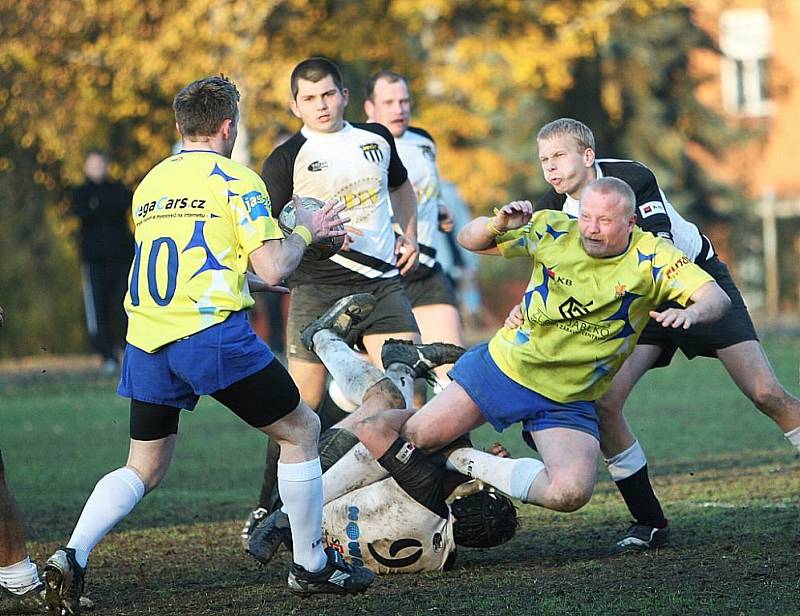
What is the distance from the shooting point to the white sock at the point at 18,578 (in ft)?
19.2

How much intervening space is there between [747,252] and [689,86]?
3908 mm

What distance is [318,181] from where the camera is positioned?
7.81 meters

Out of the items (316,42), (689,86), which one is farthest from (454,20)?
(689,86)

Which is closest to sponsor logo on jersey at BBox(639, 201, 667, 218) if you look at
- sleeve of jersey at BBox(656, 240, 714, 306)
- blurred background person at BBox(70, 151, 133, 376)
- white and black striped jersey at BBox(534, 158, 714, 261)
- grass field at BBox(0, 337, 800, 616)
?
white and black striped jersey at BBox(534, 158, 714, 261)

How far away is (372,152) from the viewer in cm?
802

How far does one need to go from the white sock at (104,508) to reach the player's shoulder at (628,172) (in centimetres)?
270

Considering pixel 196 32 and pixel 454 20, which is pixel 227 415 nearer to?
pixel 196 32

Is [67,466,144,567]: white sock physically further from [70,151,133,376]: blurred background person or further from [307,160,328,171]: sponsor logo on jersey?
[70,151,133,376]: blurred background person

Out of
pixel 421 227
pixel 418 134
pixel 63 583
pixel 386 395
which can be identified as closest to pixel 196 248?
pixel 63 583

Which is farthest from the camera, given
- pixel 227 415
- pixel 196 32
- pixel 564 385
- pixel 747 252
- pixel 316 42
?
pixel 747 252

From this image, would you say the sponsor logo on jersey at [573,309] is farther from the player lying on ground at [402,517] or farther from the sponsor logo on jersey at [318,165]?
the sponsor logo on jersey at [318,165]

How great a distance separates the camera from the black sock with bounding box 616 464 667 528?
22.6ft

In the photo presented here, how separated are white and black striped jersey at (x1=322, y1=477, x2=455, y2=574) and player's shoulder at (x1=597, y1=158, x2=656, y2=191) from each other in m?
1.79

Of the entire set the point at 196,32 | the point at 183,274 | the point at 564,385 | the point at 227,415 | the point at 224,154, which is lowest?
the point at 227,415
